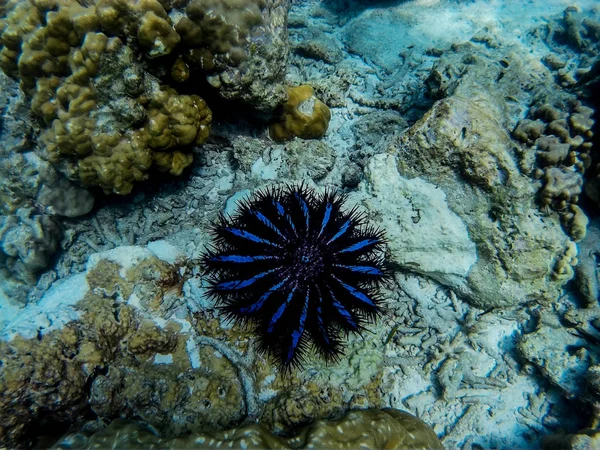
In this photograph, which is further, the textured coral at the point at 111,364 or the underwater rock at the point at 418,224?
the underwater rock at the point at 418,224

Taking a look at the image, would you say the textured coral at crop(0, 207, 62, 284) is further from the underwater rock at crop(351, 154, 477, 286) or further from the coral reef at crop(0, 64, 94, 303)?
the underwater rock at crop(351, 154, 477, 286)

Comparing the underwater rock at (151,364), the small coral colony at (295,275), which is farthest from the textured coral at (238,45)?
the underwater rock at (151,364)

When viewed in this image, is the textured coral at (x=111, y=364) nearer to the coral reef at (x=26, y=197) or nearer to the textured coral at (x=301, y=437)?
the textured coral at (x=301, y=437)

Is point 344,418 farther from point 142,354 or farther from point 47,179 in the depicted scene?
point 47,179

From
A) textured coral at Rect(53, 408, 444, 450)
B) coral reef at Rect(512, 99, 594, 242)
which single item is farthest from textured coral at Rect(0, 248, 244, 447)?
coral reef at Rect(512, 99, 594, 242)

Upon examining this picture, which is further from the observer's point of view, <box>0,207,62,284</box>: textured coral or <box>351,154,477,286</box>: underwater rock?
<box>0,207,62,284</box>: textured coral

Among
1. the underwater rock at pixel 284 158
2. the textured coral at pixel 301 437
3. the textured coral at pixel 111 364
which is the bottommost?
the textured coral at pixel 111 364
